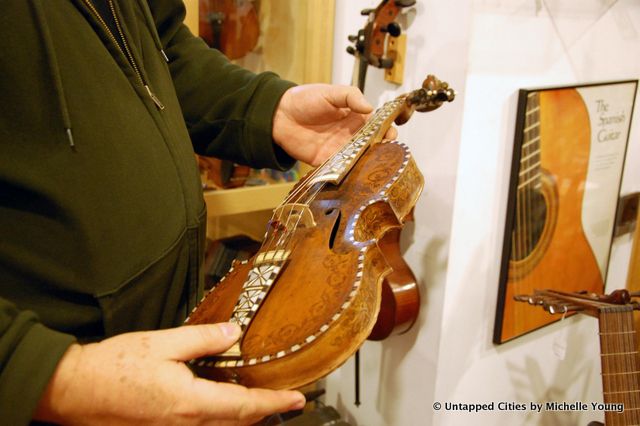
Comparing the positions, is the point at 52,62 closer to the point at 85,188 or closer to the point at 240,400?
the point at 85,188

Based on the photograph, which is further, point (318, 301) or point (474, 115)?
point (474, 115)

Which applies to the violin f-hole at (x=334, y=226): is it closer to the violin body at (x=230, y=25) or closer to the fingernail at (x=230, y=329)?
the fingernail at (x=230, y=329)

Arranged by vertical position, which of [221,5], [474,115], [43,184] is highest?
[221,5]

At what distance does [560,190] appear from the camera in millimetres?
1288

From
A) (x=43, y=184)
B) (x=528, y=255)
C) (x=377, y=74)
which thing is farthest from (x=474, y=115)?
(x=43, y=184)

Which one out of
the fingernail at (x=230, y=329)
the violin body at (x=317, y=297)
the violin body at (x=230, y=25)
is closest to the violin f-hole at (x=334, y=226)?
the violin body at (x=317, y=297)

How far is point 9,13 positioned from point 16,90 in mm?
83

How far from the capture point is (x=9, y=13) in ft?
1.77

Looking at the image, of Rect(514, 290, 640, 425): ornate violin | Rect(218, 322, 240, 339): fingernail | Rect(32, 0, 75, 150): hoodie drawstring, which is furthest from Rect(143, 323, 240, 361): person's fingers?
Rect(514, 290, 640, 425): ornate violin

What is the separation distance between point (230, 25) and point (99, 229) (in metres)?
0.98

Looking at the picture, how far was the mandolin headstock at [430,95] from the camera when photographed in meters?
0.83

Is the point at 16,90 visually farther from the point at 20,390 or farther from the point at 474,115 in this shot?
the point at 474,115

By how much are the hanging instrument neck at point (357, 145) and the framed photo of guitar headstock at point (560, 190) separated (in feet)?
1.47

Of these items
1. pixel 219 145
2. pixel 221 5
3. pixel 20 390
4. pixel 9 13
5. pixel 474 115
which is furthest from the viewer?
pixel 221 5
